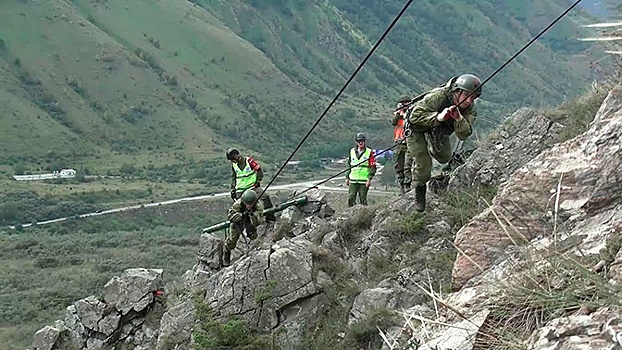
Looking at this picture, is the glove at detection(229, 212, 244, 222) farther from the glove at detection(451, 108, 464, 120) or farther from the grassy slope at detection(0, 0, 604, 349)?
the grassy slope at detection(0, 0, 604, 349)

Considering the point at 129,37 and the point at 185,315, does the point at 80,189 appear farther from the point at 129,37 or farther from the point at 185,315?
the point at 185,315

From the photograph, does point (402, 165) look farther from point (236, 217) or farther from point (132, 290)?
point (132, 290)

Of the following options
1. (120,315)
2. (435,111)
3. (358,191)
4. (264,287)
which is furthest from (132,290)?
(435,111)

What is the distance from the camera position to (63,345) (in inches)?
557

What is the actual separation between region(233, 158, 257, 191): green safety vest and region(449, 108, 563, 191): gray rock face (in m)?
3.77

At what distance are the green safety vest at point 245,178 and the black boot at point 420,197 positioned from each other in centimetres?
408

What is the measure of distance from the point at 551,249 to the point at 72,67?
118653 mm

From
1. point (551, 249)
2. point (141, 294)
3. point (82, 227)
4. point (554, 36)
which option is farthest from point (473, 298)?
point (554, 36)

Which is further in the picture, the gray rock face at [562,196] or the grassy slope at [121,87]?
the grassy slope at [121,87]

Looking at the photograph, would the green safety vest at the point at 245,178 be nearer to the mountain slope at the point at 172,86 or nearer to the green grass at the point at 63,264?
the green grass at the point at 63,264

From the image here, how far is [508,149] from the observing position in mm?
10656

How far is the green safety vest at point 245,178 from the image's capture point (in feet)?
42.5

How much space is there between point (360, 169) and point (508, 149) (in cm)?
324

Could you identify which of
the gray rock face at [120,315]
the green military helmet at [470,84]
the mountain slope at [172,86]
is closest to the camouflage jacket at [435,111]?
the green military helmet at [470,84]
